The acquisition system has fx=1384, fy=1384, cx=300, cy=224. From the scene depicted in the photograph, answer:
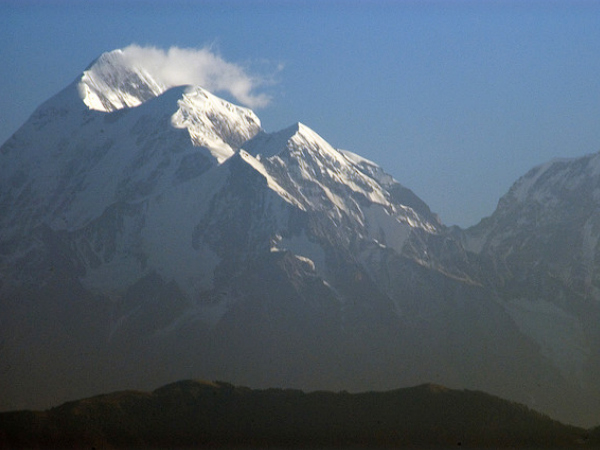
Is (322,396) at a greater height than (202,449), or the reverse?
(322,396)

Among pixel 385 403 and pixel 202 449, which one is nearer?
pixel 202 449

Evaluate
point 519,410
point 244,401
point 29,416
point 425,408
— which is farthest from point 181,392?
point 519,410

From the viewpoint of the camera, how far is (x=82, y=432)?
146 meters

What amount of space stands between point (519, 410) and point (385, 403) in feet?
52.2

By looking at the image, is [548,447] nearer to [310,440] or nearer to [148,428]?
[310,440]

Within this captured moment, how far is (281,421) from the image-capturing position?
14850 cm

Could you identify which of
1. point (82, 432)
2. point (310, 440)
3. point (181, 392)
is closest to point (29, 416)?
point (82, 432)

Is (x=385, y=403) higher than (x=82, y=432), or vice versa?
(x=385, y=403)

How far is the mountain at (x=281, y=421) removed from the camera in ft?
473

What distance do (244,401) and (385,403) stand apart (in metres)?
15.7

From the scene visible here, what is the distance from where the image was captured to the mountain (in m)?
144

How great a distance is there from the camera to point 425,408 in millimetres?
152250

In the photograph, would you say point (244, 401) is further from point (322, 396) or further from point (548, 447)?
point (548, 447)

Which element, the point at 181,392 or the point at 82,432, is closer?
the point at 82,432
